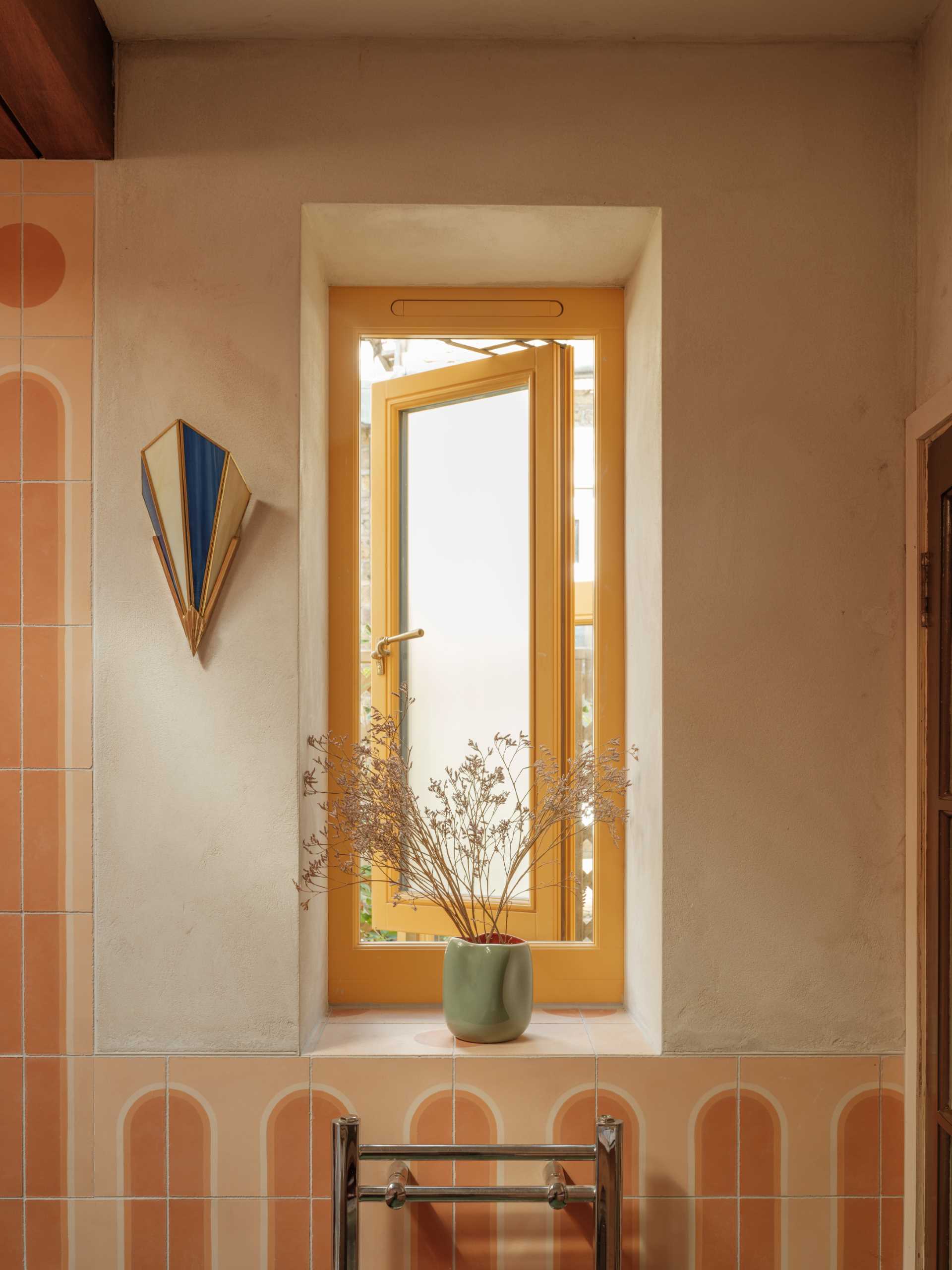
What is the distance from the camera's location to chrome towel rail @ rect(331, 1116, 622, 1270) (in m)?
1.37

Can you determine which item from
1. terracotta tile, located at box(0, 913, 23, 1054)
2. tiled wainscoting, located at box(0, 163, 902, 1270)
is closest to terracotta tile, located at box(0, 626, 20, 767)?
tiled wainscoting, located at box(0, 163, 902, 1270)

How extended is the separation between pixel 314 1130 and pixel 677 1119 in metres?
0.54

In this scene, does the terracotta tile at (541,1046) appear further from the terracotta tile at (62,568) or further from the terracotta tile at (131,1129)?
the terracotta tile at (62,568)

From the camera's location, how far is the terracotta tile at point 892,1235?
→ 148 cm

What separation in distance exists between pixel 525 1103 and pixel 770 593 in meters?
0.85

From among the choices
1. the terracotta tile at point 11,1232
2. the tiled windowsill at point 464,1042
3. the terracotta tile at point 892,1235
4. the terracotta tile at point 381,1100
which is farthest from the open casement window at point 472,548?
the terracotta tile at point 892,1235

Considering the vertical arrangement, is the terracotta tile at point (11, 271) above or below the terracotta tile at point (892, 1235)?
above

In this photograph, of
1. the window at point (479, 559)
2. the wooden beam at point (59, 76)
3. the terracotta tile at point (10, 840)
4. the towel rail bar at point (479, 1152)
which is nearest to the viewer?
the wooden beam at point (59, 76)

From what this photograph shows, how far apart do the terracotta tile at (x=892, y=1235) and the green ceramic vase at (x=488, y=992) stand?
0.60 m

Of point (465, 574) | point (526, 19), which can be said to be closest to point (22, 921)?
point (465, 574)

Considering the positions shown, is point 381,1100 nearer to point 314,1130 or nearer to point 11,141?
point 314,1130

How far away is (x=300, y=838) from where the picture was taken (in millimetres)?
1515

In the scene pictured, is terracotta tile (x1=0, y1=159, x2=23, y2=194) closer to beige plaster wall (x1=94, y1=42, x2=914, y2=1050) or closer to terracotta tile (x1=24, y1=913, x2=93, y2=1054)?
beige plaster wall (x1=94, y1=42, x2=914, y2=1050)

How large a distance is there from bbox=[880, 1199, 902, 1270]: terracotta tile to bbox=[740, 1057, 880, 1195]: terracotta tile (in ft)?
0.11
